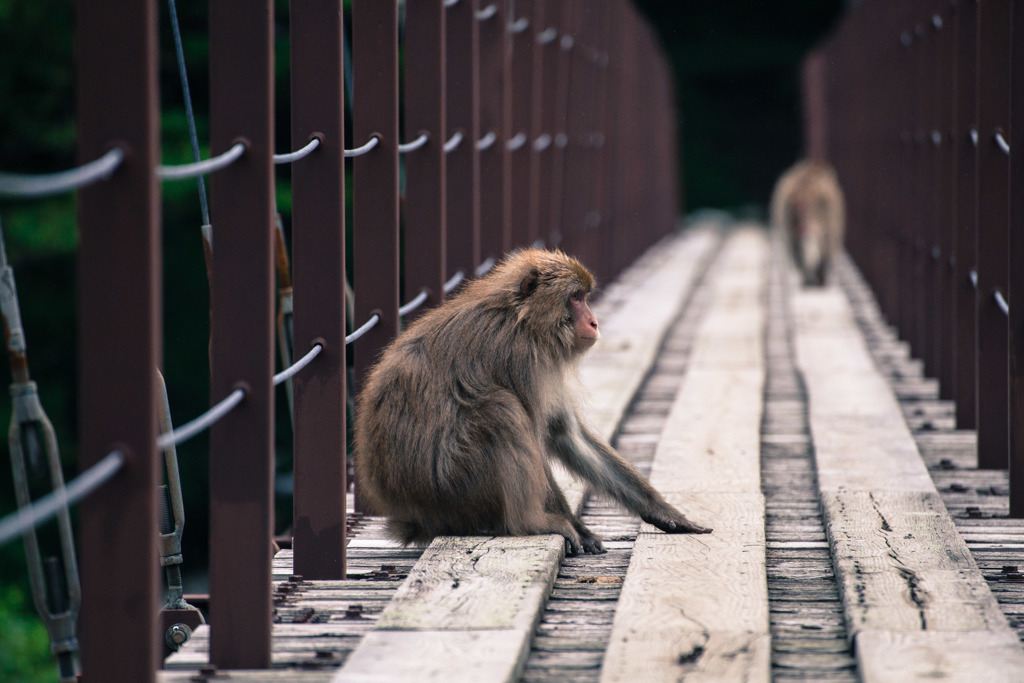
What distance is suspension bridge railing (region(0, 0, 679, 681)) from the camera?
1726 millimetres

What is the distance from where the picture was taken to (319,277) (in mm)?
2742

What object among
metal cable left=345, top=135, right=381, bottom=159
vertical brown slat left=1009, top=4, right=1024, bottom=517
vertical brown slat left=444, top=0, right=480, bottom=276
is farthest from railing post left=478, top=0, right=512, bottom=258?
vertical brown slat left=1009, top=4, right=1024, bottom=517

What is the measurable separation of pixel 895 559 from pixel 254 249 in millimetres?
1579

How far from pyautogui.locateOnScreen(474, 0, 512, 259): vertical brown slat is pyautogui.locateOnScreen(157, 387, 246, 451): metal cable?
2921 mm

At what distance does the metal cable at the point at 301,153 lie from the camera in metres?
2.45

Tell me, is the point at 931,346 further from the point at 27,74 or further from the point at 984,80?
the point at 27,74

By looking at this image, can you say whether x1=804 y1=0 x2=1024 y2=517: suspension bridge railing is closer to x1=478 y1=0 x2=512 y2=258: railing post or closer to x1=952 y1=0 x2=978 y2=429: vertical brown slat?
x1=952 y1=0 x2=978 y2=429: vertical brown slat

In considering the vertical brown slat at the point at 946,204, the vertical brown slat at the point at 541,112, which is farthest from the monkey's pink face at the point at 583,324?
the vertical brown slat at the point at 541,112

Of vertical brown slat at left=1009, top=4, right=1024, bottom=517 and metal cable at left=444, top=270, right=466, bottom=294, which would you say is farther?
metal cable at left=444, top=270, right=466, bottom=294

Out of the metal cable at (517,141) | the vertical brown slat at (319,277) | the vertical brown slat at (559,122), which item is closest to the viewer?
the vertical brown slat at (319,277)

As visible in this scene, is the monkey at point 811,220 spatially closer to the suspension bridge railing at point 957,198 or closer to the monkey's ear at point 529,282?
the suspension bridge railing at point 957,198

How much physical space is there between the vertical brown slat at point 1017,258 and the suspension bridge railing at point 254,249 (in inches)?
62.6

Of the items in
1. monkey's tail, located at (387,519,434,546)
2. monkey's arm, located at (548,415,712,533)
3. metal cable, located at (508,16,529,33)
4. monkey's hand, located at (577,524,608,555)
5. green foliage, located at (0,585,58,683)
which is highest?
metal cable, located at (508,16,529,33)

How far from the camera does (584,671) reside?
2240 mm
